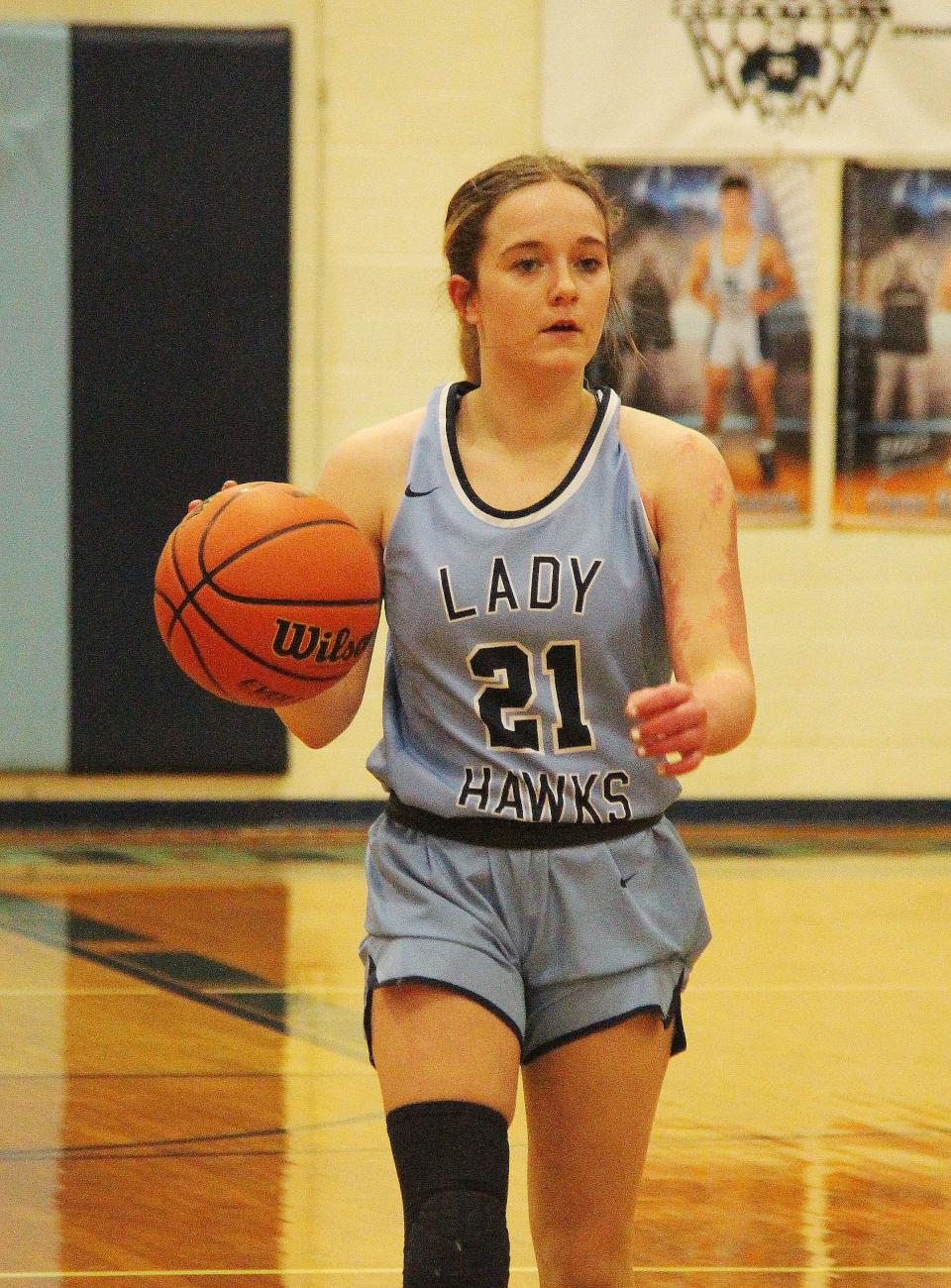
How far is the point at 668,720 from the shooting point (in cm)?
199

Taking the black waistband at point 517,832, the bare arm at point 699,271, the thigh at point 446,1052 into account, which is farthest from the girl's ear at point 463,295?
the bare arm at point 699,271

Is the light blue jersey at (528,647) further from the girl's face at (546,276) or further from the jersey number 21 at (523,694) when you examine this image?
the girl's face at (546,276)

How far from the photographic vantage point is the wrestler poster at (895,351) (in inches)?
310

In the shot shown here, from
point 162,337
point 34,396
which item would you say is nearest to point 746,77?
point 162,337

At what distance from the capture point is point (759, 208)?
7.84 metres

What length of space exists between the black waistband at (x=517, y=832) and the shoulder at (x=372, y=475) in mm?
339

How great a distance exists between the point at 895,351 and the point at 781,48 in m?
1.20

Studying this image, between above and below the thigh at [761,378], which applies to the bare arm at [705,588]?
below

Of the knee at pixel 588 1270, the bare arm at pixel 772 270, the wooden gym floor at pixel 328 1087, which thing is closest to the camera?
the knee at pixel 588 1270

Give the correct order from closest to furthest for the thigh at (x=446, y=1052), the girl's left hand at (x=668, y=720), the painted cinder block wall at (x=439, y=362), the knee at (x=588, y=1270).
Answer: the girl's left hand at (x=668, y=720) < the thigh at (x=446, y=1052) < the knee at (x=588, y=1270) < the painted cinder block wall at (x=439, y=362)

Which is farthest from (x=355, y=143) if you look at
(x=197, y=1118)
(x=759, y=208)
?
(x=197, y=1118)

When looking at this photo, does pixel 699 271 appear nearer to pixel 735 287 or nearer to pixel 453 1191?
pixel 735 287

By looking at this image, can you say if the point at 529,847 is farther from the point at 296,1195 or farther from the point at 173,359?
the point at 173,359

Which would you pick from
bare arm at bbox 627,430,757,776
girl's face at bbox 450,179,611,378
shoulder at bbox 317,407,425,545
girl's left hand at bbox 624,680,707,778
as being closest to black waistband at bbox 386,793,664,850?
bare arm at bbox 627,430,757,776
